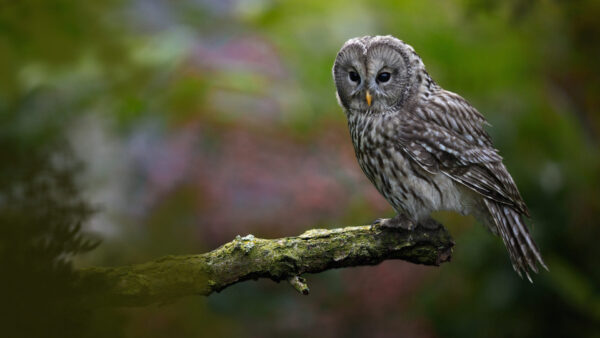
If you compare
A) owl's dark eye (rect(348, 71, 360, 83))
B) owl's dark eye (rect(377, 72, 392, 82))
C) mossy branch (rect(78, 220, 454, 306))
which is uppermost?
owl's dark eye (rect(348, 71, 360, 83))

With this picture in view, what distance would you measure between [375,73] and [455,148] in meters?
0.41

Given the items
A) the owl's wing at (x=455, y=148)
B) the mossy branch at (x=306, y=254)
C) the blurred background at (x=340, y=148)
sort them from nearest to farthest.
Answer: the mossy branch at (x=306, y=254) → the owl's wing at (x=455, y=148) → the blurred background at (x=340, y=148)

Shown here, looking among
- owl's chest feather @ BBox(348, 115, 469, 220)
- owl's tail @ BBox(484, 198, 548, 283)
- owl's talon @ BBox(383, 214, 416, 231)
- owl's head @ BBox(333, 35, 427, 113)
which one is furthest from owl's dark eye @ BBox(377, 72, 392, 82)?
owl's tail @ BBox(484, 198, 548, 283)

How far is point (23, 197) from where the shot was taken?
1.77ft

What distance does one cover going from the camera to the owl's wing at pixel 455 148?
6.40 ft

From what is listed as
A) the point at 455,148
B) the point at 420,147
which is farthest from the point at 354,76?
the point at 455,148

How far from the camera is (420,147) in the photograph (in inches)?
77.9

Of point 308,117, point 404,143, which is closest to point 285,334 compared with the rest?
point 308,117

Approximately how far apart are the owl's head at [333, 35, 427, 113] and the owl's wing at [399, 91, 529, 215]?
98mm

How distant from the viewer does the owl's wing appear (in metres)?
1.95

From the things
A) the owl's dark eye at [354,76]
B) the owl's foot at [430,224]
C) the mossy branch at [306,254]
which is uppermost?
the owl's dark eye at [354,76]

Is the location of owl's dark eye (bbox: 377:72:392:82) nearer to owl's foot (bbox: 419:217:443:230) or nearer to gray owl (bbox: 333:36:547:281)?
gray owl (bbox: 333:36:547:281)

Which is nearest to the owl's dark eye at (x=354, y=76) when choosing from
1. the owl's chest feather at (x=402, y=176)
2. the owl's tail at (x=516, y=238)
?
the owl's chest feather at (x=402, y=176)

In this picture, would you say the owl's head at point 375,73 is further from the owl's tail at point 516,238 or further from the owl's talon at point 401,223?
the owl's tail at point 516,238
